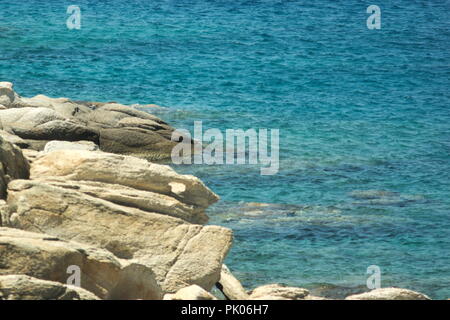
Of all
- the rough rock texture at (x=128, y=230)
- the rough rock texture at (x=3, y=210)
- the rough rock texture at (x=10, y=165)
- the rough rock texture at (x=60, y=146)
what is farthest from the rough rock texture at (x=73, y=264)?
the rough rock texture at (x=60, y=146)

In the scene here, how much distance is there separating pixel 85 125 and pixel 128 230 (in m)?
13.3

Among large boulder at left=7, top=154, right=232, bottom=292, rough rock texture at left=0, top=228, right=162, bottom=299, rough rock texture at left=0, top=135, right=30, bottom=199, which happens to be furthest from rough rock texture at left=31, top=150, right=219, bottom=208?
rough rock texture at left=0, top=228, right=162, bottom=299

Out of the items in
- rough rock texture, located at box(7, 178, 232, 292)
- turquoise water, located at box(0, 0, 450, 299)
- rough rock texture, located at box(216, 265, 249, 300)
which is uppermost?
rough rock texture, located at box(7, 178, 232, 292)

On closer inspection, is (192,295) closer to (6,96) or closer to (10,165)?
(10,165)

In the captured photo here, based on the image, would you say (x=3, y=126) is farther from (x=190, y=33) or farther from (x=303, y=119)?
(x=190, y=33)

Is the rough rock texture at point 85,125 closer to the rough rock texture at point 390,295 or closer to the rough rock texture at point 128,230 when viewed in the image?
the rough rock texture at point 128,230

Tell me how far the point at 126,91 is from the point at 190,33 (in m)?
15.4

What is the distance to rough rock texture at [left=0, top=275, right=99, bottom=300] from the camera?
1157 centimetres

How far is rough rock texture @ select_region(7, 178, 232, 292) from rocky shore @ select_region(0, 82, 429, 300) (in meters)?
0.02

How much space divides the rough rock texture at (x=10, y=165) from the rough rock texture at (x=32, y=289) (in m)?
3.53

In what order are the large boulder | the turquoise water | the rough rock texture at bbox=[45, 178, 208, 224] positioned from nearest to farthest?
the large boulder < the rough rock texture at bbox=[45, 178, 208, 224] < the turquoise water

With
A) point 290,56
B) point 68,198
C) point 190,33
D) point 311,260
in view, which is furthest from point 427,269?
point 190,33

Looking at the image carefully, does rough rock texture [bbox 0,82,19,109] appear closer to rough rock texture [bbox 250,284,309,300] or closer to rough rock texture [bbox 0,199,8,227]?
rough rock texture [bbox 0,199,8,227]

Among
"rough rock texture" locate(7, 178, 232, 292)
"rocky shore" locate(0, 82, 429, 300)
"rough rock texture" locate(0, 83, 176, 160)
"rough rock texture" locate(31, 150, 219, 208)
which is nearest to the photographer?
"rocky shore" locate(0, 82, 429, 300)
